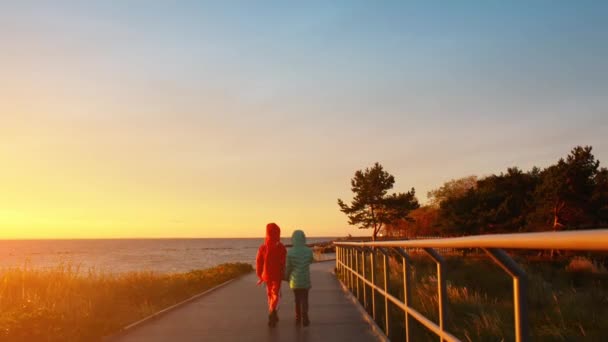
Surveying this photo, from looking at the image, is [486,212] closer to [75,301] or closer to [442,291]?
[75,301]

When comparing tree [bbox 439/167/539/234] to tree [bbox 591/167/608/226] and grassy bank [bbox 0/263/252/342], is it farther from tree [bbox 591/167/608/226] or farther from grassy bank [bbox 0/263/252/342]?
grassy bank [bbox 0/263/252/342]

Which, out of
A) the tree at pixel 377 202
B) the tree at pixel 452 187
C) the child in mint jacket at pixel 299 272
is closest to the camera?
the child in mint jacket at pixel 299 272

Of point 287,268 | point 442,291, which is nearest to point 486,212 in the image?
point 287,268

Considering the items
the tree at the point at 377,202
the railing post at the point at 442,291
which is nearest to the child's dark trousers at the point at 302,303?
the railing post at the point at 442,291

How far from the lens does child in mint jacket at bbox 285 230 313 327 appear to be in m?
9.87

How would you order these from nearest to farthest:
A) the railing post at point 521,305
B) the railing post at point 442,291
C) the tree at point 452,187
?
the railing post at point 521,305 → the railing post at point 442,291 → the tree at point 452,187

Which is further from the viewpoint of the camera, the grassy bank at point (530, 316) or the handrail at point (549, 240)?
the grassy bank at point (530, 316)

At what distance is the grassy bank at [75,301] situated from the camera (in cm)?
866

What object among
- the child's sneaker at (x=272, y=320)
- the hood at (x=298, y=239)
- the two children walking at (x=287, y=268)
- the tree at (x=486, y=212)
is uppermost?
the tree at (x=486, y=212)

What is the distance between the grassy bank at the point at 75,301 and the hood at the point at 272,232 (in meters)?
2.77

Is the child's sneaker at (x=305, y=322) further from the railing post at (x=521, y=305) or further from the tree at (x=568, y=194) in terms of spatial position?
the tree at (x=568, y=194)

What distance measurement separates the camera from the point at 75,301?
12.1m

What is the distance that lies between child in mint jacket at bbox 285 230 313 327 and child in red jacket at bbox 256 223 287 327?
0.51 feet

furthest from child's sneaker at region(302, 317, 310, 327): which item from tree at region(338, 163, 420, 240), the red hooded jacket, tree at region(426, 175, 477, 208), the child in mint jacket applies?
tree at region(426, 175, 477, 208)
